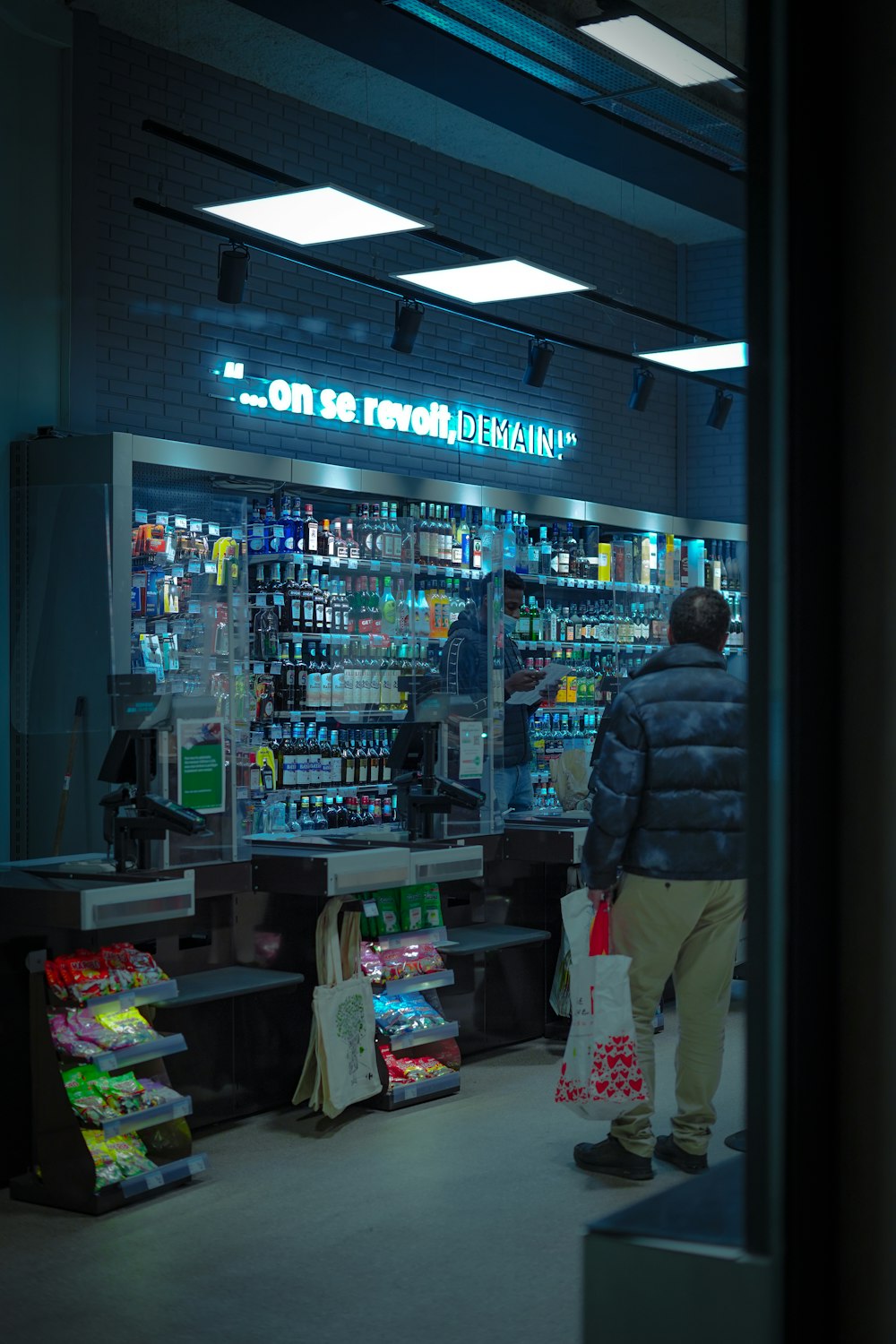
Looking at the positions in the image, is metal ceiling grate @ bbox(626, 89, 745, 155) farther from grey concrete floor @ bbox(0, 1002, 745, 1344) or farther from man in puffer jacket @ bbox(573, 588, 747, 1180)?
grey concrete floor @ bbox(0, 1002, 745, 1344)

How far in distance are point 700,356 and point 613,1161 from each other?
18.2ft

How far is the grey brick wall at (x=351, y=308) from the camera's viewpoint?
780cm

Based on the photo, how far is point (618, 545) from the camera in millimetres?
9508

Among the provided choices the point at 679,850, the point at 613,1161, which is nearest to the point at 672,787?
the point at 679,850

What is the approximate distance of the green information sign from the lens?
511 cm

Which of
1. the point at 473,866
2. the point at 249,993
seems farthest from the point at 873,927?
the point at 473,866

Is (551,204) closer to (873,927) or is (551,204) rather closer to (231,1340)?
(231,1340)

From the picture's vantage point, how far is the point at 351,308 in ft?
30.2

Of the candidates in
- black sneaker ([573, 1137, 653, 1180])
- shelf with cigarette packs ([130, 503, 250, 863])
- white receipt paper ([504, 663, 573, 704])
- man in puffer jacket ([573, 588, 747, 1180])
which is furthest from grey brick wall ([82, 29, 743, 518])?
black sneaker ([573, 1137, 653, 1180])

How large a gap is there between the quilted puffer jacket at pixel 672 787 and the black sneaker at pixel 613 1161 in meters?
0.87

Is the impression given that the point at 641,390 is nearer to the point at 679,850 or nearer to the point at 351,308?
the point at 351,308

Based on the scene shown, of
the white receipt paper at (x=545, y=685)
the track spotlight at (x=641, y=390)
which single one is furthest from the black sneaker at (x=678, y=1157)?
the track spotlight at (x=641, y=390)

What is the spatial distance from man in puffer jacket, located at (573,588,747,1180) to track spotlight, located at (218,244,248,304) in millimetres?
3592

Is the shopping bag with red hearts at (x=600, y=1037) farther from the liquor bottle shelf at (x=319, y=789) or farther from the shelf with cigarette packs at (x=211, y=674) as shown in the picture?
the liquor bottle shelf at (x=319, y=789)
